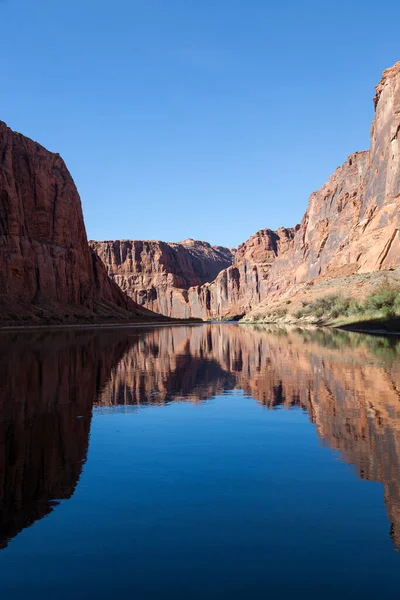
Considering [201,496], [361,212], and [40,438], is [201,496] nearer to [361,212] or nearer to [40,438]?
[40,438]

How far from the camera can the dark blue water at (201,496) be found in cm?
414

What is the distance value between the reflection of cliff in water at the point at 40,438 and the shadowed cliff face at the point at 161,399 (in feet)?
0.04

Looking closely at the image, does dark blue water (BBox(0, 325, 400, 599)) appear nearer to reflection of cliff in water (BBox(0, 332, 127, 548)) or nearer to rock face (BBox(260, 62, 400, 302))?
reflection of cliff in water (BBox(0, 332, 127, 548))

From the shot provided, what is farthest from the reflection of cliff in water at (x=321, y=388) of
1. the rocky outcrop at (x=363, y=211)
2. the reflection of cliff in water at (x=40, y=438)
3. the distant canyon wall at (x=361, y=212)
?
the rocky outcrop at (x=363, y=211)

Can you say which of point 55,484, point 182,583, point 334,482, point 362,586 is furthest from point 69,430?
point 362,586

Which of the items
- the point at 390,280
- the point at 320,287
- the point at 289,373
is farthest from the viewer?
the point at 320,287

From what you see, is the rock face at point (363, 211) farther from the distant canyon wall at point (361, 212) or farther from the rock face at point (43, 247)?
the rock face at point (43, 247)

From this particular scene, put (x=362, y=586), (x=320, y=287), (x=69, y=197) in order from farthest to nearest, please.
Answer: (x=69, y=197)
(x=320, y=287)
(x=362, y=586)

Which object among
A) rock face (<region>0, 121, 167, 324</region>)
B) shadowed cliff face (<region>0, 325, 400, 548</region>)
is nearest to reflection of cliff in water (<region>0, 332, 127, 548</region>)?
shadowed cliff face (<region>0, 325, 400, 548</region>)

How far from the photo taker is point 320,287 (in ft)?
269

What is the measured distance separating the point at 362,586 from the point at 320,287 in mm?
79963

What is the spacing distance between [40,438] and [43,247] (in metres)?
89.7

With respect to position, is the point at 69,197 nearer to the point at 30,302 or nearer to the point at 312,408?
the point at 30,302

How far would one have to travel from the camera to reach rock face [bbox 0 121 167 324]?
83.2 m
